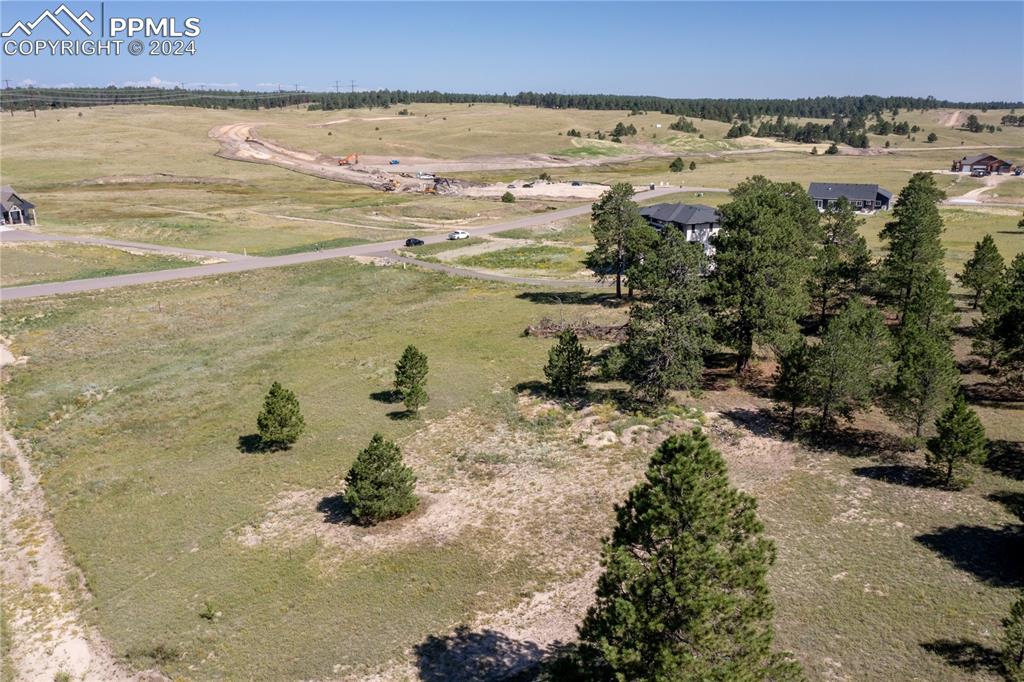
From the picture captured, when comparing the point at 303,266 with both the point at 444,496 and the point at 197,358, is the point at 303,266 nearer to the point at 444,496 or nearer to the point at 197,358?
the point at 197,358

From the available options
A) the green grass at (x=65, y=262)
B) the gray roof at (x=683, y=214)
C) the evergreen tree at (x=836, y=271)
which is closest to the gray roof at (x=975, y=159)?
the gray roof at (x=683, y=214)

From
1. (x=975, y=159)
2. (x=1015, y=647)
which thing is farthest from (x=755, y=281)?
(x=975, y=159)

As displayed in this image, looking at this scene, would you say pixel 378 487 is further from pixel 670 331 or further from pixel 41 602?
pixel 670 331

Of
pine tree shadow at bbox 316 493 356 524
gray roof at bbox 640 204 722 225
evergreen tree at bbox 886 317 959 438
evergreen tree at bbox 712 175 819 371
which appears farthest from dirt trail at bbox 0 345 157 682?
gray roof at bbox 640 204 722 225

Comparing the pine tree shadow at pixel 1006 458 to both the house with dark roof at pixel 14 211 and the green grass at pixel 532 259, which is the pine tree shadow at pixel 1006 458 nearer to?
the green grass at pixel 532 259

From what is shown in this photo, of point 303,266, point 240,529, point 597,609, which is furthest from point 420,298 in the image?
point 597,609
